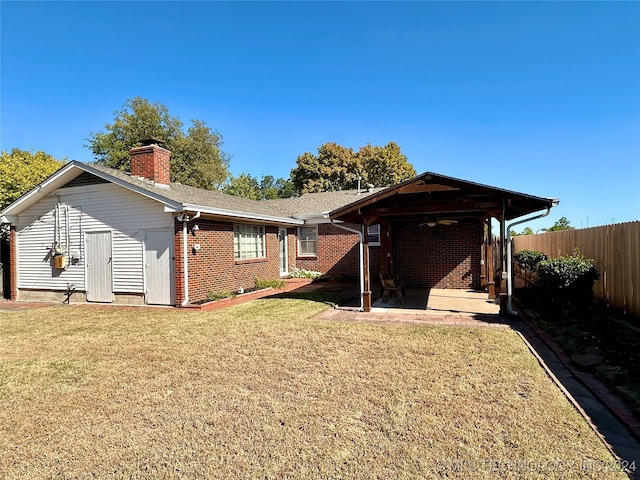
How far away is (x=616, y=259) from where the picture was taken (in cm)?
811

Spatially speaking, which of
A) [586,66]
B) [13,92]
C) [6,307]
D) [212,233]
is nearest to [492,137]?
[586,66]

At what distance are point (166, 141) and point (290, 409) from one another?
1367 inches

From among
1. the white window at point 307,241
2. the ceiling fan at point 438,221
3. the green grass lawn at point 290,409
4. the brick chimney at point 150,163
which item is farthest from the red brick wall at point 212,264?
the ceiling fan at point 438,221

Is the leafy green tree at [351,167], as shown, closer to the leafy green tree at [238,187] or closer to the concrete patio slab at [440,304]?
the leafy green tree at [238,187]

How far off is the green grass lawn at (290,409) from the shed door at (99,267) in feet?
14.0

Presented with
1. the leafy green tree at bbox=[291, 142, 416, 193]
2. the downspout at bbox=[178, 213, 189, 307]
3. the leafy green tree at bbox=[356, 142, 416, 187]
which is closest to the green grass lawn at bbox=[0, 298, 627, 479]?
the downspout at bbox=[178, 213, 189, 307]

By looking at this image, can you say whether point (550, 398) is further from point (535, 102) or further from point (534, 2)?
point (535, 102)

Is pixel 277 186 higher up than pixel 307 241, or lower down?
higher up

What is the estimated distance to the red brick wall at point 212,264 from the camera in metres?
9.75

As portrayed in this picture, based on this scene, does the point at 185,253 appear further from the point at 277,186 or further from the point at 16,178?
the point at 277,186

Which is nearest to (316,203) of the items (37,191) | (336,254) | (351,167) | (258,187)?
(336,254)

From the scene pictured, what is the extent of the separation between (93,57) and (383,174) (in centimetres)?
2739

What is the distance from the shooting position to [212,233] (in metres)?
10.8

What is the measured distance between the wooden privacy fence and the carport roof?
1.92 m
